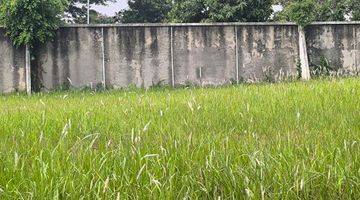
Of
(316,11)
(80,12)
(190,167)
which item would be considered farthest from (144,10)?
(190,167)

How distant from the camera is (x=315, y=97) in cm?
563

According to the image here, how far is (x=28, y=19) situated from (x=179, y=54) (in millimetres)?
5291

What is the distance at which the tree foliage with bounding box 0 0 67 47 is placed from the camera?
1594 centimetres

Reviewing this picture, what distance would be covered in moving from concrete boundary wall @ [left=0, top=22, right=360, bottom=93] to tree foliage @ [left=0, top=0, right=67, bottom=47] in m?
0.86

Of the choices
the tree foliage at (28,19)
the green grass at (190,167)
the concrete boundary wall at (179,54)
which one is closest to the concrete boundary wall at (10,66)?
the concrete boundary wall at (179,54)

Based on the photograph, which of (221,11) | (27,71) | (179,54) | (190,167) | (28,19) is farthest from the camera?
(221,11)

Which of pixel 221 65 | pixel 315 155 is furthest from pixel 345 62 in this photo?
pixel 315 155

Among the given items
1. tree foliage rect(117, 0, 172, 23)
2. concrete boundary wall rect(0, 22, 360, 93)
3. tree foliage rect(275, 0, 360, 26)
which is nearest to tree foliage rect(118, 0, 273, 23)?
tree foliage rect(275, 0, 360, 26)

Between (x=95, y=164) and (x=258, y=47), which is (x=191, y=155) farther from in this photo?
(x=258, y=47)

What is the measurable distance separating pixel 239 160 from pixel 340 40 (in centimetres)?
1750

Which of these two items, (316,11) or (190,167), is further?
(316,11)

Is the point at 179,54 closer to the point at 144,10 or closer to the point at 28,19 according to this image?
the point at 28,19

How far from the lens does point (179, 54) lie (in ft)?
59.1

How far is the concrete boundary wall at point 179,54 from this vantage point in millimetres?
17391
